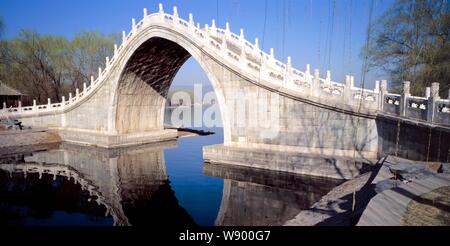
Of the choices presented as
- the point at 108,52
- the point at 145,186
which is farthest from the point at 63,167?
the point at 108,52

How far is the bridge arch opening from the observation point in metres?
25.6

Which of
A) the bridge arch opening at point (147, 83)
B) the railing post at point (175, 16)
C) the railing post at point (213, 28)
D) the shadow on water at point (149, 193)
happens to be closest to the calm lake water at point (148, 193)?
the shadow on water at point (149, 193)

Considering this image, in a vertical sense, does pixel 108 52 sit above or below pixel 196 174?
above

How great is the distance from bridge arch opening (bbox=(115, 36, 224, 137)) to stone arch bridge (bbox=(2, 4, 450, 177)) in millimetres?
103

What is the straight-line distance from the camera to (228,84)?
60.8 ft

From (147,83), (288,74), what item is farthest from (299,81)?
(147,83)

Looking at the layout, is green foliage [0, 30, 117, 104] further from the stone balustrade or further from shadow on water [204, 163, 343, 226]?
shadow on water [204, 163, 343, 226]

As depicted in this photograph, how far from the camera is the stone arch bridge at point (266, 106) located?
12.4m

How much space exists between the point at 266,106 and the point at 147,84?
614 inches

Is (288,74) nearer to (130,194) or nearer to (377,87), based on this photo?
(377,87)

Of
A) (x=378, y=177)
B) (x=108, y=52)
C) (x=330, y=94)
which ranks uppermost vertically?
(x=108, y=52)

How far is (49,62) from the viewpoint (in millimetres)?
48031
